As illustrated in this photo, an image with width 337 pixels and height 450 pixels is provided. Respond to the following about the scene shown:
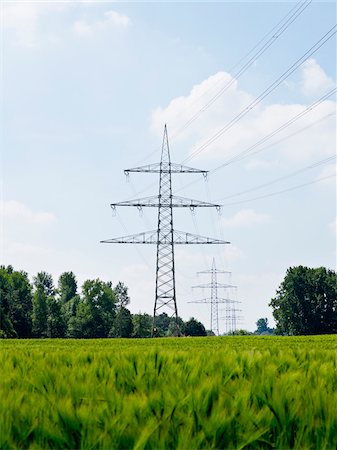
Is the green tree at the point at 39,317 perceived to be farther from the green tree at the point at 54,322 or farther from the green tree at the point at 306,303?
the green tree at the point at 306,303

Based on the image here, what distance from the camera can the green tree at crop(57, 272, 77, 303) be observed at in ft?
447

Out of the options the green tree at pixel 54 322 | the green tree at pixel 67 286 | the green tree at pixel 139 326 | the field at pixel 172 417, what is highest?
the green tree at pixel 67 286

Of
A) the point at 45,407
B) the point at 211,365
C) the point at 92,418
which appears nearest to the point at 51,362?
the point at 211,365

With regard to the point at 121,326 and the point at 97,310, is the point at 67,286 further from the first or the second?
the point at 97,310

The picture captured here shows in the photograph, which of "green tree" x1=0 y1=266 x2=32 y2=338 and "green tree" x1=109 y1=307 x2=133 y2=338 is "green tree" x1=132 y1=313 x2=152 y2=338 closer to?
"green tree" x1=109 y1=307 x2=133 y2=338

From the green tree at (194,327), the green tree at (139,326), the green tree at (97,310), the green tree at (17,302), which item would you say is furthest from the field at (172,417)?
the green tree at (139,326)

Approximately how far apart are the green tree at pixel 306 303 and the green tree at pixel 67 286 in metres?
53.0

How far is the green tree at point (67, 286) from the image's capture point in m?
136

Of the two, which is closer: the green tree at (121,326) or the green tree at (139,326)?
the green tree at (121,326)

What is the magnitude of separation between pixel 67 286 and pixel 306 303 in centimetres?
5973

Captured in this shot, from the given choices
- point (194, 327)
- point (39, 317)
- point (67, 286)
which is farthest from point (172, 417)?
point (67, 286)

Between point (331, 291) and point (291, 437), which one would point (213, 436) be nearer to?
point (291, 437)

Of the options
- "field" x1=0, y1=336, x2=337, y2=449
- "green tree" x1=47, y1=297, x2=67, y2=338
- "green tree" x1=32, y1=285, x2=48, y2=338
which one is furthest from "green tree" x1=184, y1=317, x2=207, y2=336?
"field" x1=0, y1=336, x2=337, y2=449

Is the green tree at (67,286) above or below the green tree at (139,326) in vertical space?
above
